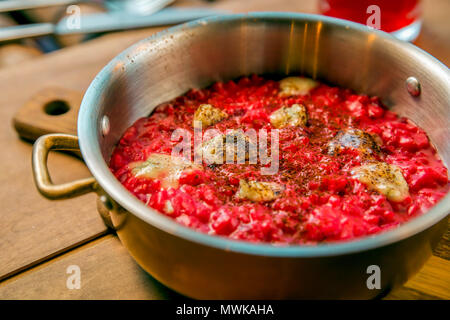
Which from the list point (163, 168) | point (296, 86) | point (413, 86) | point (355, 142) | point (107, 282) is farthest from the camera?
point (296, 86)

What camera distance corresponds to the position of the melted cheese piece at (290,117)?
1722 mm

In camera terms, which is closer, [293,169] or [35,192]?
[293,169]

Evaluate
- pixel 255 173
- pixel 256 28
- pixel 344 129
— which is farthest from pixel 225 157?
pixel 256 28

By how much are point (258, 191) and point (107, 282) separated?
528mm

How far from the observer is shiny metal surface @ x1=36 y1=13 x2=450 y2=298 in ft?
3.13

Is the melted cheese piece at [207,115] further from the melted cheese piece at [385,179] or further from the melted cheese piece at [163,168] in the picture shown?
the melted cheese piece at [385,179]

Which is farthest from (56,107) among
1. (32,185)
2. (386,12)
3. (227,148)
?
(386,12)

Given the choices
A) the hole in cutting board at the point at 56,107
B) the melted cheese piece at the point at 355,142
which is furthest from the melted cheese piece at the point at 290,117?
the hole in cutting board at the point at 56,107

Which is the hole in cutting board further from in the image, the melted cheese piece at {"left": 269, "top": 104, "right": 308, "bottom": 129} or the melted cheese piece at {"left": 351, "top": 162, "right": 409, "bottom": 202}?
the melted cheese piece at {"left": 351, "top": 162, "right": 409, "bottom": 202}

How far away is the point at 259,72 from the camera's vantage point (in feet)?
6.71

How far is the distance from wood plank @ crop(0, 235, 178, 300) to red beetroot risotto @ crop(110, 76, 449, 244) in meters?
0.22

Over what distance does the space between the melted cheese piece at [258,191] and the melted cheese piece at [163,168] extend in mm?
Answer: 181

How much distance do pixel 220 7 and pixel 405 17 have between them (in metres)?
1.17

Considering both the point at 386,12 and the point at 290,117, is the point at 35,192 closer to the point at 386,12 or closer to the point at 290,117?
the point at 290,117
